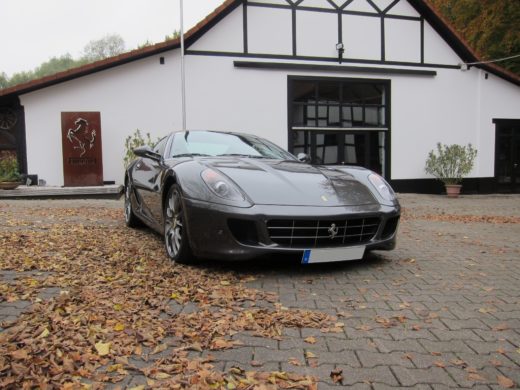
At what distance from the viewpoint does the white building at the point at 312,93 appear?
40.5 feet

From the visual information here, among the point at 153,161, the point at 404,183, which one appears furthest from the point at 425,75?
the point at 153,161

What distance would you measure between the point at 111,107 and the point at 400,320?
450 inches

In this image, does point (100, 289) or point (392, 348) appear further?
point (100, 289)

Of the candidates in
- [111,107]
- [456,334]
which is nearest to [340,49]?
[111,107]

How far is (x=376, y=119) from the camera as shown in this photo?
14.9 m

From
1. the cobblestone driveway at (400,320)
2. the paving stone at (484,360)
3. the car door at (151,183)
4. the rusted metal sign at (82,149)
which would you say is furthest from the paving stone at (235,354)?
the rusted metal sign at (82,149)

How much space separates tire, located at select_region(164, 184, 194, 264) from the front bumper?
0.47 feet

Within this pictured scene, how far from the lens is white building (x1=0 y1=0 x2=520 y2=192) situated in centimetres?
1234

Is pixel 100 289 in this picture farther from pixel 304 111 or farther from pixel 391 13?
pixel 391 13

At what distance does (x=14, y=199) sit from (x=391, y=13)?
12391 mm

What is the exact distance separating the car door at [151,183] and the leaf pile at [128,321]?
454 mm

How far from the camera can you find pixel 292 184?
377cm

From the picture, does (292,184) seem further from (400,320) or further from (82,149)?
(82,149)

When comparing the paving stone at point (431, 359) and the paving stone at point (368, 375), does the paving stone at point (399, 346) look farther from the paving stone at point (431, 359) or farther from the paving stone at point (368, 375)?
the paving stone at point (368, 375)
